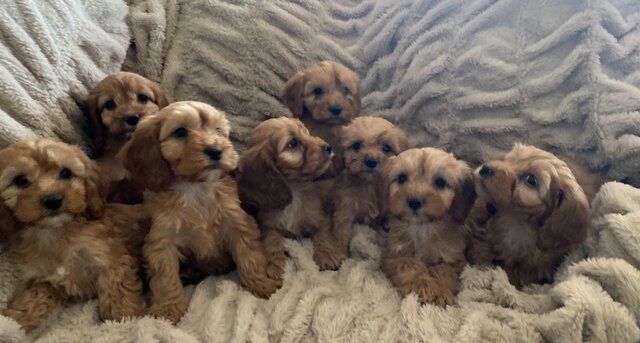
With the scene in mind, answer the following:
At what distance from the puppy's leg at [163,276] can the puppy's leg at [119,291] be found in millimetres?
66

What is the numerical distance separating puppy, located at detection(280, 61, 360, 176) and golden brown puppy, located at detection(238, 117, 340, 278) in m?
0.40

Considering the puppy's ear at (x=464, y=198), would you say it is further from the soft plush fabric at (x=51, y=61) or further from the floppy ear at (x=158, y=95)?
the soft plush fabric at (x=51, y=61)

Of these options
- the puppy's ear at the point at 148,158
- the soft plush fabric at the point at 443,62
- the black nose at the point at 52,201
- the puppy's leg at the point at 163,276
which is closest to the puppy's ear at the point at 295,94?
the soft plush fabric at the point at 443,62

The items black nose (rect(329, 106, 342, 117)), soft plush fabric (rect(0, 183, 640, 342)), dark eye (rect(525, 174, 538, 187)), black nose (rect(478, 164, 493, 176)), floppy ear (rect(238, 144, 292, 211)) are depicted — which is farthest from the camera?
black nose (rect(329, 106, 342, 117))

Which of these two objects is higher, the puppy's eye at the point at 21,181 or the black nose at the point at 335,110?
the puppy's eye at the point at 21,181

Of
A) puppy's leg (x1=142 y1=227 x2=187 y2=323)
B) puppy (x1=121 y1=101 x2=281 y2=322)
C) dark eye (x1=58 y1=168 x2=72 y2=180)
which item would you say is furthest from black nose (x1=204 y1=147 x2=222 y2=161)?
dark eye (x1=58 y1=168 x2=72 y2=180)

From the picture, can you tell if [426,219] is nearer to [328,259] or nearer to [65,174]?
[328,259]

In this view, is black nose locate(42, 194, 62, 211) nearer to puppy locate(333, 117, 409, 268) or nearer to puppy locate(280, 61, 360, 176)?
puppy locate(333, 117, 409, 268)

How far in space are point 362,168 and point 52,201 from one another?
1.53 metres

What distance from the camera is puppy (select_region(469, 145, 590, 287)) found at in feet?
7.15

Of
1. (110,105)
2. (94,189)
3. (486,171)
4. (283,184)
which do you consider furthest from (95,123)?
(486,171)

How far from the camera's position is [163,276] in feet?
7.56

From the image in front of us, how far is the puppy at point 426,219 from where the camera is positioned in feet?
7.84

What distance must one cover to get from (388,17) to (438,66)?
1.89 ft
